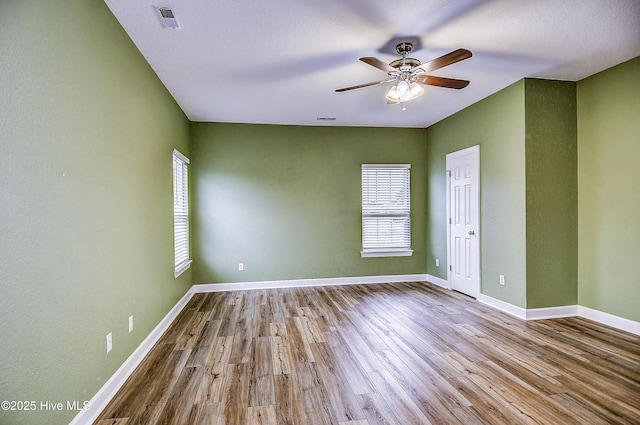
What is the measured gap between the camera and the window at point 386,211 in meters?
5.68

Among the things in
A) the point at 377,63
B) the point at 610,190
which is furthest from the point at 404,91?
the point at 610,190

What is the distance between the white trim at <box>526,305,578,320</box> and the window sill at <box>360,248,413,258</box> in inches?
89.5

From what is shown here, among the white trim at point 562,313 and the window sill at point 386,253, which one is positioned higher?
the window sill at point 386,253

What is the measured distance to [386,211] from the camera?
5.73 metres

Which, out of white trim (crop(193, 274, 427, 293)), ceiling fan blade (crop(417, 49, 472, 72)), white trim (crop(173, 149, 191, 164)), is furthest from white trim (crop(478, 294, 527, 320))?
white trim (crop(173, 149, 191, 164))

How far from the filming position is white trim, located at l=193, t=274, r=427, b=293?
5219 mm

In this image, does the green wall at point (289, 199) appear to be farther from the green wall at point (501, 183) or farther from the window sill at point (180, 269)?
the green wall at point (501, 183)

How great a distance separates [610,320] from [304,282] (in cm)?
395

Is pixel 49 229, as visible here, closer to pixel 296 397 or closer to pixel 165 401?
pixel 165 401

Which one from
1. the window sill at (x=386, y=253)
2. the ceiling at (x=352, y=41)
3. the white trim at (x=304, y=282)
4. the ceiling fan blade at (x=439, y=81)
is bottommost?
the white trim at (x=304, y=282)

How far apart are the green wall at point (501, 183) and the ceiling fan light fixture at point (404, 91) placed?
5.13 feet

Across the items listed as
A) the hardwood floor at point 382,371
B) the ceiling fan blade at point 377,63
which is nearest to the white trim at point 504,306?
the hardwood floor at point 382,371

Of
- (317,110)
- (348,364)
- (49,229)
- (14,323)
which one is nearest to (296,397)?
(348,364)

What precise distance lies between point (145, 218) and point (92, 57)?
1.42 m
